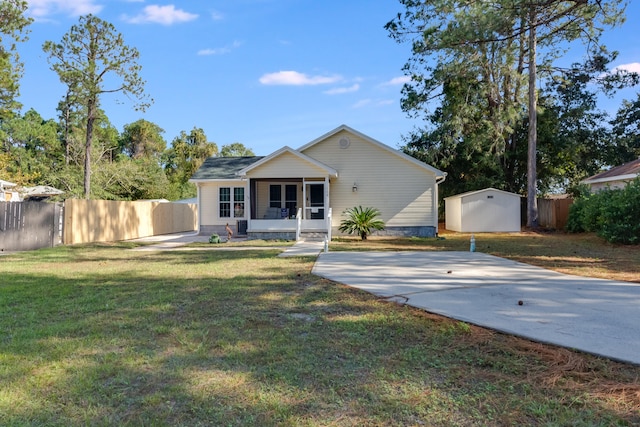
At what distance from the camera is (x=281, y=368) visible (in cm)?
303

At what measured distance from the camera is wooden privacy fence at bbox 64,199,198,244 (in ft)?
47.0

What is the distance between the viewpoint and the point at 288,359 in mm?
3211

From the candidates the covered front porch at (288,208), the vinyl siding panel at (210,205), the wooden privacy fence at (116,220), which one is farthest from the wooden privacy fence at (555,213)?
the wooden privacy fence at (116,220)

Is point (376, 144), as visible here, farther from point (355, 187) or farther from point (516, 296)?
point (516, 296)

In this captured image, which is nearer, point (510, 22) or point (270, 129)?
point (510, 22)

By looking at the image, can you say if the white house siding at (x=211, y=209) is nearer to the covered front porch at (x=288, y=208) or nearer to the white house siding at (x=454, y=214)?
the covered front porch at (x=288, y=208)

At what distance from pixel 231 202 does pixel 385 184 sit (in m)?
7.17

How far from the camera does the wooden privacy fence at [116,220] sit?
14.3 meters

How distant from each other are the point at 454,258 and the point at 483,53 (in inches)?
629

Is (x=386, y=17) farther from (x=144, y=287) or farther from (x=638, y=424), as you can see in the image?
(x=638, y=424)

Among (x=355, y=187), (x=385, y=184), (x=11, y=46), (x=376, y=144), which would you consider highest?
(x=11, y=46)

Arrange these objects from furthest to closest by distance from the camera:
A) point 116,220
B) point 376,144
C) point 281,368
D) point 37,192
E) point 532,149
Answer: point 37,192 < point 532,149 < point 376,144 < point 116,220 < point 281,368

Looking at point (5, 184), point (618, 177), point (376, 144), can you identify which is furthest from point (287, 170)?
point (618, 177)

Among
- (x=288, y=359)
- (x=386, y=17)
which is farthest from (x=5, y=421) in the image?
(x=386, y=17)
